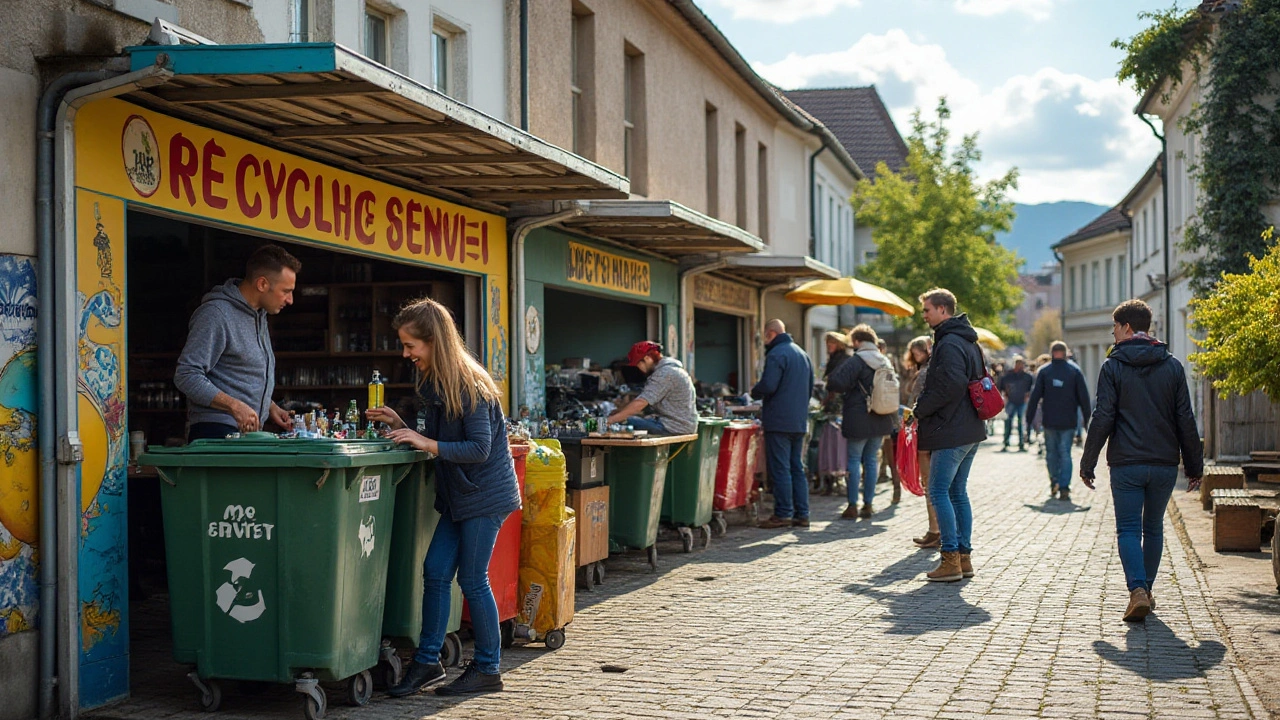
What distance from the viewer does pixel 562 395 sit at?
1423cm

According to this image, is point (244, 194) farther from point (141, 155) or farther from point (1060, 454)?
point (1060, 454)

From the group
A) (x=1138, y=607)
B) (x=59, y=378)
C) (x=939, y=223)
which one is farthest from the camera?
(x=939, y=223)

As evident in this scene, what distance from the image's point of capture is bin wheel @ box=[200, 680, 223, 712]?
6301 millimetres

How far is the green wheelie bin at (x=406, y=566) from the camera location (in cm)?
679

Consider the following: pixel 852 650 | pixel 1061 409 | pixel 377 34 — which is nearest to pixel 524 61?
pixel 377 34

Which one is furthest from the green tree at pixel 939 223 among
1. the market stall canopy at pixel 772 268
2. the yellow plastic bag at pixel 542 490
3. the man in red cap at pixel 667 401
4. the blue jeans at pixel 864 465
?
the yellow plastic bag at pixel 542 490

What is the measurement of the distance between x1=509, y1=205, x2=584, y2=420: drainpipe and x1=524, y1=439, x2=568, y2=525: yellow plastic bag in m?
4.54

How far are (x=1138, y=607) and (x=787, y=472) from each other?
5629 mm

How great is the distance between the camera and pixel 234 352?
7.11 meters

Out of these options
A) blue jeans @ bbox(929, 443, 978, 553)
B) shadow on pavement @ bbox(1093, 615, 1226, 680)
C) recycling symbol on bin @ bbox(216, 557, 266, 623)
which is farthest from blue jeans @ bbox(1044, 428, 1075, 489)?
recycling symbol on bin @ bbox(216, 557, 266, 623)

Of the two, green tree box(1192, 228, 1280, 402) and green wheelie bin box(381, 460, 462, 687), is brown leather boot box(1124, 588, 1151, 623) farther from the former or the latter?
green wheelie bin box(381, 460, 462, 687)

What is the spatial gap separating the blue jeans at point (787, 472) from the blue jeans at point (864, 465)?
0.72 meters

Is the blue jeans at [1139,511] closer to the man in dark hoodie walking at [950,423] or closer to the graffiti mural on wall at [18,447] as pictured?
the man in dark hoodie walking at [950,423]

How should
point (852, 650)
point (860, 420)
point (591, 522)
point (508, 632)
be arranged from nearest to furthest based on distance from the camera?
point (852, 650) < point (508, 632) < point (591, 522) < point (860, 420)
